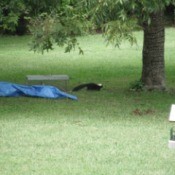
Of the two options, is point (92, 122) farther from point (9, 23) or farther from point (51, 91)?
point (9, 23)

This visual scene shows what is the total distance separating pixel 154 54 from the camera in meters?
13.7

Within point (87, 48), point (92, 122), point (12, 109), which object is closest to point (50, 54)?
point (87, 48)

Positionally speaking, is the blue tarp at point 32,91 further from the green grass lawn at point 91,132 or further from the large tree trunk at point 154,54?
the large tree trunk at point 154,54

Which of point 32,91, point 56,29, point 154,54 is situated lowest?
point 32,91

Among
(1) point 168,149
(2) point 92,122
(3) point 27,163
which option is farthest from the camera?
(2) point 92,122

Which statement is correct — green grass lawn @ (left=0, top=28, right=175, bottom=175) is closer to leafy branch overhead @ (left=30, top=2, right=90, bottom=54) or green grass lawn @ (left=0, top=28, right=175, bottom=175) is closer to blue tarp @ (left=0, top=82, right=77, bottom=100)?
blue tarp @ (left=0, top=82, right=77, bottom=100)

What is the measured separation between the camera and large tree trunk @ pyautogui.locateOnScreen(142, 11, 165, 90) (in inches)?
→ 536

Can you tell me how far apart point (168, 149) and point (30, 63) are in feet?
45.2

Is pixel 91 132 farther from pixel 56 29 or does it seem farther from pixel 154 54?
pixel 154 54

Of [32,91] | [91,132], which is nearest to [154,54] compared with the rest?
[32,91]

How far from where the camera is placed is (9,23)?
1390cm

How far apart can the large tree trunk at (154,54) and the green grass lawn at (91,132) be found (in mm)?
378

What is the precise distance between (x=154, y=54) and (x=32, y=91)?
273 cm

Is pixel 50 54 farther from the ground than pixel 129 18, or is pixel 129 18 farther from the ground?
pixel 129 18
